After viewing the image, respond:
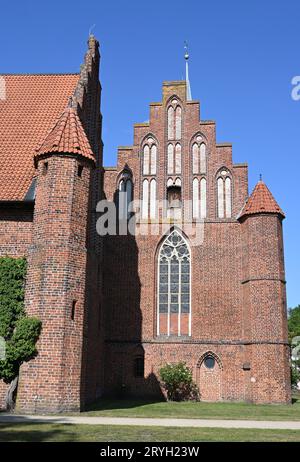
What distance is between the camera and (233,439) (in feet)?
29.8

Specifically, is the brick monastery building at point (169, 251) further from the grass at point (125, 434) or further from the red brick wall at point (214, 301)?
the grass at point (125, 434)

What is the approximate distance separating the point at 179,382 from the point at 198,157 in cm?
966

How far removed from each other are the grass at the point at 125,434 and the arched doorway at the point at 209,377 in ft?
35.4

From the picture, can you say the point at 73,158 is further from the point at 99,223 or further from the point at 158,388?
the point at 158,388

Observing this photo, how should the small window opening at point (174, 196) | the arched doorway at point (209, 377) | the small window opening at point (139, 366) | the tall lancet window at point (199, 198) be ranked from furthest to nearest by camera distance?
the small window opening at point (174, 196) → the tall lancet window at point (199, 198) → the small window opening at point (139, 366) → the arched doorway at point (209, 377)

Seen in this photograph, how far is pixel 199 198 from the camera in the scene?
909 inches

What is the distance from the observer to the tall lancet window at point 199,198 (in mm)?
22953

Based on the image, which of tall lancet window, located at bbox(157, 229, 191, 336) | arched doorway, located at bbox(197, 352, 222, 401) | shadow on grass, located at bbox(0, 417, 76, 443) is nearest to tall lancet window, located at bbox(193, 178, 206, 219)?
tall lancet window, located at bbox(157, 229, 191, 336)

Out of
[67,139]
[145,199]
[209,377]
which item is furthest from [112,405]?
[145,199]

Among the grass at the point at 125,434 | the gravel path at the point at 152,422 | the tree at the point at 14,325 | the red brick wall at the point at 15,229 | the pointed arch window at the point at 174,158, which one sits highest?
the pointed arch window at the point at 174,158

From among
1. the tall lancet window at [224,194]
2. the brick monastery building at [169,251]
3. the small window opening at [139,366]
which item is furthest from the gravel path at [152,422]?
the tall lancet window at [224,194]

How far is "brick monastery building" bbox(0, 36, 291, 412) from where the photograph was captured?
19.1m

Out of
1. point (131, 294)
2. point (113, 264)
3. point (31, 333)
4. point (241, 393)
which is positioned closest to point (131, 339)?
point (131, 294)

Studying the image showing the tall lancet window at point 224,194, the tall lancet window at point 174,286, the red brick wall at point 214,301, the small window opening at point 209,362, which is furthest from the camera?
the tall lancet window at point 224,194
